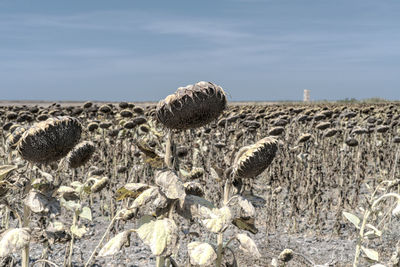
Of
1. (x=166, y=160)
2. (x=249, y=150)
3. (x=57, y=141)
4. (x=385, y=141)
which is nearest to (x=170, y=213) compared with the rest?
(x=166, y=160)

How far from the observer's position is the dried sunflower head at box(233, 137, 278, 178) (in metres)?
1.61

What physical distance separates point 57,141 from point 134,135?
5515 mm

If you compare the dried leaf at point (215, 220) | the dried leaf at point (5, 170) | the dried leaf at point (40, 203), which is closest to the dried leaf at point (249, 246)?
the dried leaf at point (215, 220)

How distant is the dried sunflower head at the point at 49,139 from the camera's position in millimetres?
1615

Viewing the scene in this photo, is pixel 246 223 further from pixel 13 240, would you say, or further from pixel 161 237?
pixel 13 240

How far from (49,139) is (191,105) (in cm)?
54

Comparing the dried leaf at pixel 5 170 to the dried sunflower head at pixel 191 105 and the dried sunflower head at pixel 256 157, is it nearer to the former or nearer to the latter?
the dried sunflower head at pixel 191 105

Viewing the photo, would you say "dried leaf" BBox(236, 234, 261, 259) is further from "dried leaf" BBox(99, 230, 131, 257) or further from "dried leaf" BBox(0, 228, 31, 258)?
"dried leaf" BBox(0, 228, 31, 258)

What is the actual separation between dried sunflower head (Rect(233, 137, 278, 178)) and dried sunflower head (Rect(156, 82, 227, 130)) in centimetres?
21

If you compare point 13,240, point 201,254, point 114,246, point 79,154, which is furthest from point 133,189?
point 79,154

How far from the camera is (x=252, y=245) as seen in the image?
1.78 m

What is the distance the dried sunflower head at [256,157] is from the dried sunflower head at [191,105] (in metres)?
0.21

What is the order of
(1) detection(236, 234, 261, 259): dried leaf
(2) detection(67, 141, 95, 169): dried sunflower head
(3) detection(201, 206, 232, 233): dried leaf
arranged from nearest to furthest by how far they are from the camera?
(3) detection(201, 206, 232, 233): dried leaf → (1) detection(236, 234, 261, 259): dried leaf → (2) detection(67, 141, 95, 169): dried sunflower head

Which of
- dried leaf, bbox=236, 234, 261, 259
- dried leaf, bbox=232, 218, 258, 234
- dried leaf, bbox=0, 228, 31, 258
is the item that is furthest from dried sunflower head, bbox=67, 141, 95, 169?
dried leaf, bbox=236, 234, 261, 259
